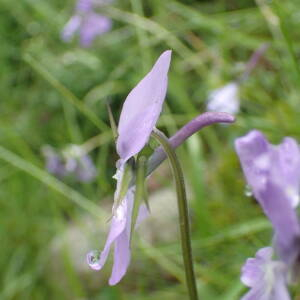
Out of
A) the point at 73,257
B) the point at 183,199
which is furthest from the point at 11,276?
the point at 183,199

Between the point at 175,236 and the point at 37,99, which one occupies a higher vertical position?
the point at 37,99

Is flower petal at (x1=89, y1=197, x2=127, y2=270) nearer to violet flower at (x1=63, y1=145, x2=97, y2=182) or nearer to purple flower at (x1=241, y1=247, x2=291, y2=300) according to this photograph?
purple flower at (x1=241, y1=247, x2=291, y2=300)

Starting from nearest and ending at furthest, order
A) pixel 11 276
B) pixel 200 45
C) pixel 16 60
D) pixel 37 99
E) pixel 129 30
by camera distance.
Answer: pixel 200 45 → pixel 11 276 → pixel 129 30 → pixel 37 99 → pixel 16 60

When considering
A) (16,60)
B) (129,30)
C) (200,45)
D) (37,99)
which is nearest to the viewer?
(200,45)

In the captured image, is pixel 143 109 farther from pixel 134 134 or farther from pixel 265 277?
pixel 265 277

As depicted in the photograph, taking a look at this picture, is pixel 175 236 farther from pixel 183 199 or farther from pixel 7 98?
pixel 183 199

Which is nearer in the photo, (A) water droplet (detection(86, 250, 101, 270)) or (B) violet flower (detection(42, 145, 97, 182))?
(A) water droplet (detection(86, 250, 101, 270))

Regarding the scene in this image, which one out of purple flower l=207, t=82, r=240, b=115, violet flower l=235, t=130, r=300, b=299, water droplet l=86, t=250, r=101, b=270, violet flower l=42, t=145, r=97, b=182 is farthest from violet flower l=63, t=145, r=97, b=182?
violet flower l=235, t=130, r=300, b=299

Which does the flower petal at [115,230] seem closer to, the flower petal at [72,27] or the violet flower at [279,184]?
the violet flower at [279,184]
